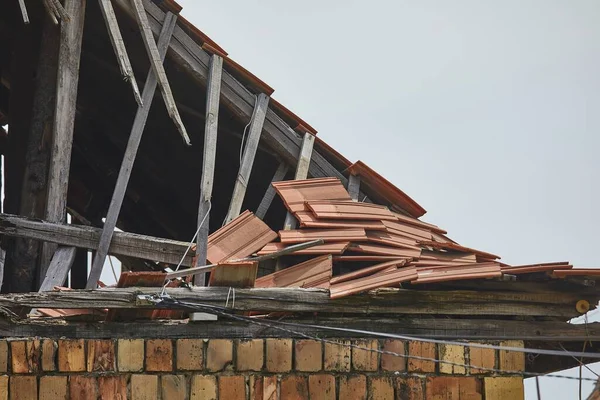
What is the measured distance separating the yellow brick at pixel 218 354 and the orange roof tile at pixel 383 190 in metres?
2.29

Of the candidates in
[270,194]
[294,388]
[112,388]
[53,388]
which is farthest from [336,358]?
[53,388]

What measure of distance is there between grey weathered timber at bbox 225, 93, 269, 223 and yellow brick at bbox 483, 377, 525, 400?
257cm

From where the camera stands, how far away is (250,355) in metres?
8.51

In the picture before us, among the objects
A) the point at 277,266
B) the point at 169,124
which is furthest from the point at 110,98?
the point at 277,266

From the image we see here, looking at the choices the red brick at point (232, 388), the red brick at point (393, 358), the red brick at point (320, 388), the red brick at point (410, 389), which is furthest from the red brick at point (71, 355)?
the red brick at point (410, 389)

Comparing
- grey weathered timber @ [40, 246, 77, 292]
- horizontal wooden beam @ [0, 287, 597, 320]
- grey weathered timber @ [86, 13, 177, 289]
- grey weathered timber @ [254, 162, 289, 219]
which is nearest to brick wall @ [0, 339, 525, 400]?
horizontal wooden beam @ [0, 287, 597, 320]

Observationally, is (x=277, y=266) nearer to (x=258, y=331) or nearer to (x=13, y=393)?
(x=258, y=331)

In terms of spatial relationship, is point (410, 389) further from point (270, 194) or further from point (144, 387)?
point (270, 194)

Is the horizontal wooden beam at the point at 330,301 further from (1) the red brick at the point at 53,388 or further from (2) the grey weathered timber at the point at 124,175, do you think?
(2) the grey weathered timber at the point at 124,175

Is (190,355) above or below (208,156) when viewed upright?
below

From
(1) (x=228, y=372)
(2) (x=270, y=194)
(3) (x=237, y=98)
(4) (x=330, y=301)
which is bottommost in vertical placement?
(1) (x=228, y=372)

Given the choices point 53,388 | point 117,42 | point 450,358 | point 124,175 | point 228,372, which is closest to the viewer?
point 53,388

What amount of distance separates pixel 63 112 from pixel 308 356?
9.88ft

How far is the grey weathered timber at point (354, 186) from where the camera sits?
394 inches
